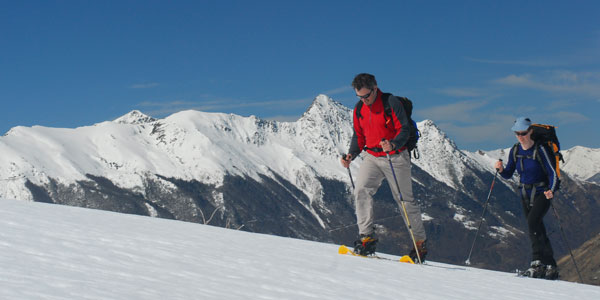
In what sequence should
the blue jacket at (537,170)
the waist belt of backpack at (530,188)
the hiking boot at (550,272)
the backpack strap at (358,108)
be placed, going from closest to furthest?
the backpack strap at (358,108) → the blue jacket at (537,170) → the hiking boot at (550,272) → the waist belt of backpack at (530,188)

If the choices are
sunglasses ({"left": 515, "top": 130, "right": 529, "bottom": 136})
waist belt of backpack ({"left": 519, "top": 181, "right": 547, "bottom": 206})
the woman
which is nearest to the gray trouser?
the woman

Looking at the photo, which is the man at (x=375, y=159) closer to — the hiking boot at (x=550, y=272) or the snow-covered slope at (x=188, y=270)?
the snow-covered slope at (x=188, y=270)

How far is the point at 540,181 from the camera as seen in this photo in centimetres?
1198

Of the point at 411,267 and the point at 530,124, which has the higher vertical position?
the point at 530,124

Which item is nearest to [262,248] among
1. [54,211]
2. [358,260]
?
[358,260]

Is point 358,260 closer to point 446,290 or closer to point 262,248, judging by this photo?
point 262,248

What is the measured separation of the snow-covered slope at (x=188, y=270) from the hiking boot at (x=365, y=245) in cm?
65

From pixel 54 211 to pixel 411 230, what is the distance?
23.2 feet

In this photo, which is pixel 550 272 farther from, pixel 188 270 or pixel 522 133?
pixel 188 270

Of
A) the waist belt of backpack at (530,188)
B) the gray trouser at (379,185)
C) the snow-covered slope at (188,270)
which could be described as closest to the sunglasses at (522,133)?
the waist belt of backpack at (530,188)

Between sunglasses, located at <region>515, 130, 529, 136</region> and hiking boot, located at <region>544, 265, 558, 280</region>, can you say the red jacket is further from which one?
hiking boot, located at <region>544, 265, 558, 280</region>

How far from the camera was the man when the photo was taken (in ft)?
36.1

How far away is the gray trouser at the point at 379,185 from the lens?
37.2ft

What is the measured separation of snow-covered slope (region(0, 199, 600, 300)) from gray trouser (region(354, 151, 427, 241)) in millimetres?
914
